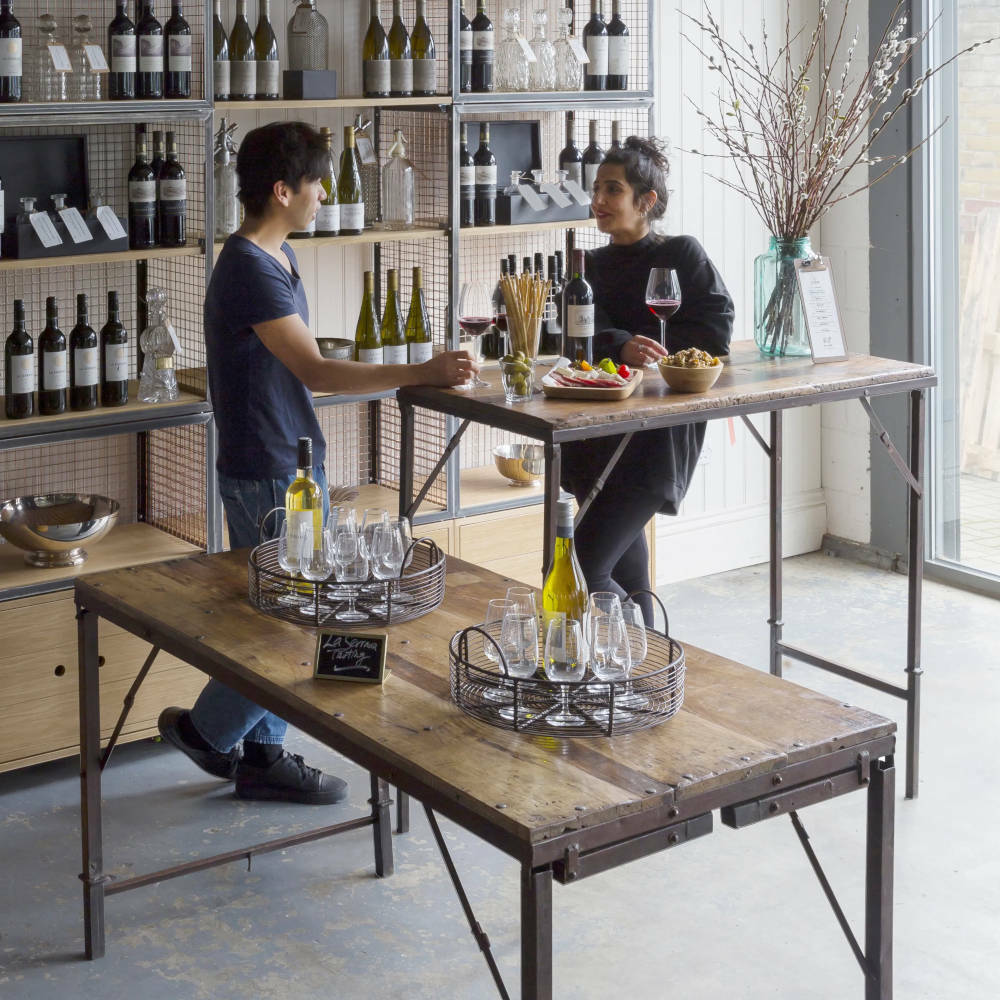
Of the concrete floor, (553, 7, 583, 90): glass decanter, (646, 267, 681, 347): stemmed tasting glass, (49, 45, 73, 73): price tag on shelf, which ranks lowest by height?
the concrete floor

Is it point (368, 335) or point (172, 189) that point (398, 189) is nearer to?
point (368, 335)

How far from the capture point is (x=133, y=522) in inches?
172

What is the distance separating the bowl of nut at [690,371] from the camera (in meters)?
3.33

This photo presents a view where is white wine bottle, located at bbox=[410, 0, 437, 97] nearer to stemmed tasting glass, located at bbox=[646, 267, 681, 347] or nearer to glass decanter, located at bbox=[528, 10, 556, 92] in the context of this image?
glass decanter, located at bbox=[528, 10, 556, 92]

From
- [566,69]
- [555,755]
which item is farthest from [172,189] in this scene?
[555,755]

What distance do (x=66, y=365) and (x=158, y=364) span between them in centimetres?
25

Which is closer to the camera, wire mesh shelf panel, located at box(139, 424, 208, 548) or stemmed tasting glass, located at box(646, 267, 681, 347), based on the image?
stemmed tasting glass, located at box(646, 267, 681, 347)

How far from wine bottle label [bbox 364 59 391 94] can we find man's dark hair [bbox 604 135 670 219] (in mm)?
730

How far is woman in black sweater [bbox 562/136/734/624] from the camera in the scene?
3.79m

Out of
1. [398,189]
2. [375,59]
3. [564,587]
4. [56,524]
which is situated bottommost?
[56,524]

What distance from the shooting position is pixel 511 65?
4.59 meters

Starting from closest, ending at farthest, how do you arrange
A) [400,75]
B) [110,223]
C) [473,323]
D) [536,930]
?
[536,930] < [473,323] < [110,223] < [400,75]

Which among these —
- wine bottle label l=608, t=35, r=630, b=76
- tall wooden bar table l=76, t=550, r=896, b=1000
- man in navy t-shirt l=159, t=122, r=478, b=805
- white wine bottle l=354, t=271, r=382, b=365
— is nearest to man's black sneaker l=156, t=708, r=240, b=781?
man in navy t-shirt l=159, t=122, r=478, b=805

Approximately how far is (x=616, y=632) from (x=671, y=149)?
3350 millimetres
